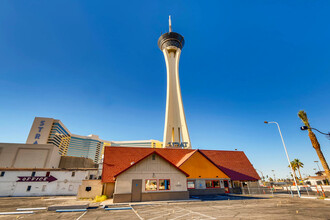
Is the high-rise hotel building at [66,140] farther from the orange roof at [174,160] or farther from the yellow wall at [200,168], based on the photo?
the yellow wall at [200,168]

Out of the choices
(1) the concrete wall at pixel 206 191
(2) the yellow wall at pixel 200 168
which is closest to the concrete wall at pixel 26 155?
(2) the yellow wall at pixel 200 168

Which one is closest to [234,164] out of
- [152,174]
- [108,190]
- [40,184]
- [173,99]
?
[152,174]

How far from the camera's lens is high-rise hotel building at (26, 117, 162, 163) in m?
96.0

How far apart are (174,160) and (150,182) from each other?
11.8m

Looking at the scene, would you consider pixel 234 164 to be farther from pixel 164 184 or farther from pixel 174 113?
pixel 174 113

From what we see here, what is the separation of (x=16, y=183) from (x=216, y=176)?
137 feet

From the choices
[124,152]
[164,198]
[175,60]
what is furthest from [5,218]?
[175,60]

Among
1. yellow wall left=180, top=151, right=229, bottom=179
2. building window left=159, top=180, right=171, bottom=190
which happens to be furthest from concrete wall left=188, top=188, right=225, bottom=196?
building window left=159, top=180, right=171, bottom=190

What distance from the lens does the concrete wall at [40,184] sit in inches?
1318

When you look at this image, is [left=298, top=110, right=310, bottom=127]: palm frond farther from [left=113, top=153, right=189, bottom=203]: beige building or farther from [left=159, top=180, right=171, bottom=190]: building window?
[left=159, top=180, right=171, bottom=190]: building window

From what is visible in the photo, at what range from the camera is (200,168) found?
28406 millimetres

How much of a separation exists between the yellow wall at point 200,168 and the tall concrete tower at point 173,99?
611 inches

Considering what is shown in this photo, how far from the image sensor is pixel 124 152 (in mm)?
30297

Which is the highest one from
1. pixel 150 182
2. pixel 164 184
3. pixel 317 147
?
pixel 317 147
